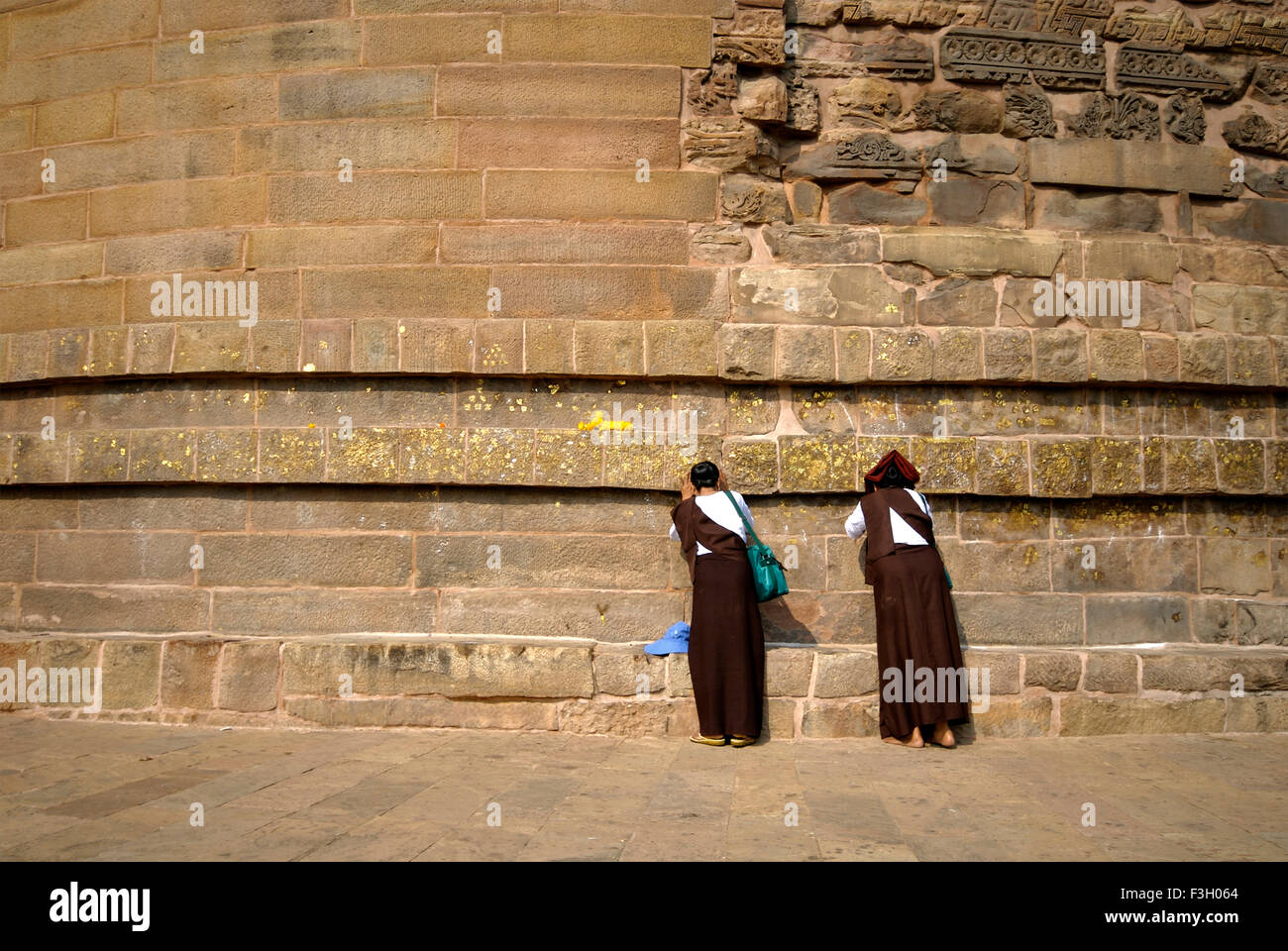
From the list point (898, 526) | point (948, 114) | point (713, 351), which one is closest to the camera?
point (898, 526)

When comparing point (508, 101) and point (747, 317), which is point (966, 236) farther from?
point (508, 101)

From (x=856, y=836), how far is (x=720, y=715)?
1.91 meters

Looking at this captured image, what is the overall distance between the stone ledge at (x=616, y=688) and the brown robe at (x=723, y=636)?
0.65 ft

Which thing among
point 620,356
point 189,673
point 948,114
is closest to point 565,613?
point 620,356

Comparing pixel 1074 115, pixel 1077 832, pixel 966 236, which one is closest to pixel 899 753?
pixel 1077 832

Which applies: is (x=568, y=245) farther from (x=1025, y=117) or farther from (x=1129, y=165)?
(x=1129, y=165)

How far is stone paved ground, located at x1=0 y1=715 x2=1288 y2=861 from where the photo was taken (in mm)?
4020

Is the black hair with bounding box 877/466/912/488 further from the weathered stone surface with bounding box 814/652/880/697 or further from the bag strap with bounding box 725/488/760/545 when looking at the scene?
the weathered stone surface with bounding box 814/652/880/697

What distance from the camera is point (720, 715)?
19.9ft

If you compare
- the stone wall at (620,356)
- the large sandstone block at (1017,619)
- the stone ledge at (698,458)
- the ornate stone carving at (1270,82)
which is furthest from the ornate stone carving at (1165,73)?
the large sandstone block at (1017,619)

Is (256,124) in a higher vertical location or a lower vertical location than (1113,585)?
higher

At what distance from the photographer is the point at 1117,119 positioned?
7211 millimetres

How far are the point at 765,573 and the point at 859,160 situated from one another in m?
3.09

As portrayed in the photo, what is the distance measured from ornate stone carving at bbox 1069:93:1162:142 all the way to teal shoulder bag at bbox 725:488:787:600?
12.9ft
